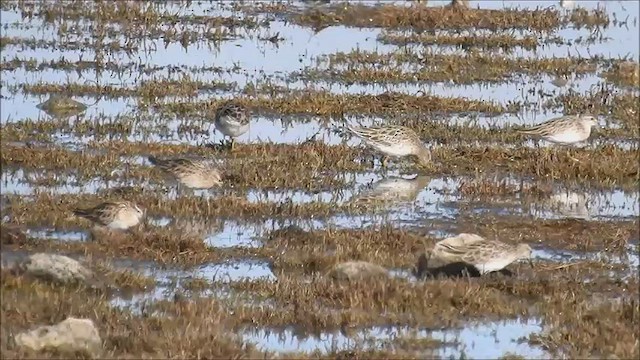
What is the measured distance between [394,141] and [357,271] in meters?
5.18

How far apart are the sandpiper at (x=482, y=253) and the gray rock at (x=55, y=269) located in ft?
9.56

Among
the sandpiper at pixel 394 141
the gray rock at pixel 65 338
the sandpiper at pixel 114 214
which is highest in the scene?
the gray rock at pixel 65 338

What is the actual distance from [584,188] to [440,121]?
4.15 metres

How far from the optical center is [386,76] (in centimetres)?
2344

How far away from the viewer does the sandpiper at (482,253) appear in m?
11.8

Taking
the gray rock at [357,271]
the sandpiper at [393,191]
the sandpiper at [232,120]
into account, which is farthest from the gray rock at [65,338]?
the sandpiper at [232,120]

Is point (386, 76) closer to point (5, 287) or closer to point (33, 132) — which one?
point (33, 132)

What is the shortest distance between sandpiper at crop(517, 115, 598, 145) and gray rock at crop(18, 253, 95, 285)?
26.8 feet

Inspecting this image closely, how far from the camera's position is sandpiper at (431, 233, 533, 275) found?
11773 millimetres

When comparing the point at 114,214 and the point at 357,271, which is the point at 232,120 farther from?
the point at 357,271

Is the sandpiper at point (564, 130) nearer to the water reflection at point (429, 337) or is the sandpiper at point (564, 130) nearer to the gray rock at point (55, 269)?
the water reflection at point (429, 337)

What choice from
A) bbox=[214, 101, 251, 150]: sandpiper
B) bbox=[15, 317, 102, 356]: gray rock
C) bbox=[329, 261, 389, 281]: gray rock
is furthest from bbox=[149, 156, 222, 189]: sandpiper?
bbox=[15, 317, 102, 356]: gray rock

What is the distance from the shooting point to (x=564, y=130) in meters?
17.6

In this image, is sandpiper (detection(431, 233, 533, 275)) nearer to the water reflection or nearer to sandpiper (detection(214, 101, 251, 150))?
the water reflection
